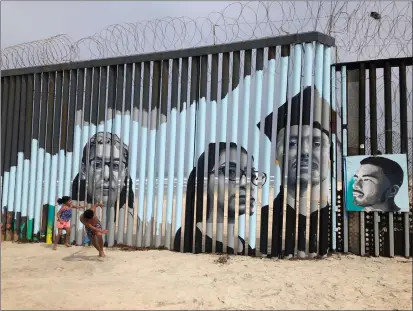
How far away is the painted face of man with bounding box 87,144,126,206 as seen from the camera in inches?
306

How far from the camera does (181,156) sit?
23.7 ft

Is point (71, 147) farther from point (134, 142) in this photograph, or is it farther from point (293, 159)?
point (293, 159)

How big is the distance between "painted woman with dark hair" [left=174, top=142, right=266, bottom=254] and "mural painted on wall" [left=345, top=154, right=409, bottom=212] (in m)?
1.35

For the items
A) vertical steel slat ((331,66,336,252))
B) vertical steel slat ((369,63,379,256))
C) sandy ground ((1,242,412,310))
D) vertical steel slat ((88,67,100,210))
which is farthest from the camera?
vertical steel slat ((88,67,100,210))

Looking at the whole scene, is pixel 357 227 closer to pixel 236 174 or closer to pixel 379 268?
pixel 379 268

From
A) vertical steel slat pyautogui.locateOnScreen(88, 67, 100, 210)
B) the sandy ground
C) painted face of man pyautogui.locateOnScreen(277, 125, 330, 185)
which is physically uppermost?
vertical steel slat pyautogui.locateOnScreen(88, 67, 100, 210)

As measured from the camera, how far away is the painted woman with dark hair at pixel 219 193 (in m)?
6.75

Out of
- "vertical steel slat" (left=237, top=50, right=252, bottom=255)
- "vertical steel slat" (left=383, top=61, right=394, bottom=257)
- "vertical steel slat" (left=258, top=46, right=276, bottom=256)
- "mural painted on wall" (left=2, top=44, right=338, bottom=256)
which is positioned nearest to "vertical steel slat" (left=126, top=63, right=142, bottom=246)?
"mural painted on wall" (left=2, top=44, right=338, bottom=256)

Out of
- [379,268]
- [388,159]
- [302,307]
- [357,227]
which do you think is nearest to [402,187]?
[388,159]

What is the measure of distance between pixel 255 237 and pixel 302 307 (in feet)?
7.30

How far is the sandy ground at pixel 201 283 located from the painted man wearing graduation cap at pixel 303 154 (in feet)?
2.58

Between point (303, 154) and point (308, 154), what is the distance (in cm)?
7

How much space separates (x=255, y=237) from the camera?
6625mm

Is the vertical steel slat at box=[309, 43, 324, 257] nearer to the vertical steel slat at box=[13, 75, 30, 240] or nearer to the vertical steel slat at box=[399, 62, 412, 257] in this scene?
the vertical steel slat at box=[399, 62, 412, 257]
